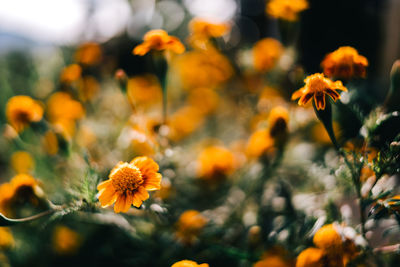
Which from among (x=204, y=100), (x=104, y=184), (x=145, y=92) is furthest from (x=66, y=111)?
(x=104, y=184)

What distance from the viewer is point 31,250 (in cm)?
110

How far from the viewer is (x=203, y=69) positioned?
149 cm

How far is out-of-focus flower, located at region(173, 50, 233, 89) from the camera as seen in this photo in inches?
51.9

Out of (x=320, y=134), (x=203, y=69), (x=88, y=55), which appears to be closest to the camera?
(x=320, y=134)

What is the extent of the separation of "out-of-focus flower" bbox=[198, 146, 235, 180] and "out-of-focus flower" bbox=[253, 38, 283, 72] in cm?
38

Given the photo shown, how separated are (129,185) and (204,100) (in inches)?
38.4

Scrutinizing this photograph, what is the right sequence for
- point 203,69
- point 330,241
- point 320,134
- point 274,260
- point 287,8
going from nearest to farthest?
point 330,241
point 274,260
point 287,8
point 320,134
point 203,69

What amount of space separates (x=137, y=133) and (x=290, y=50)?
0.59 m

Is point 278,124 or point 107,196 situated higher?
point 278,124

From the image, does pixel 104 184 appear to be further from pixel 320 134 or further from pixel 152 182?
pixel 320 134

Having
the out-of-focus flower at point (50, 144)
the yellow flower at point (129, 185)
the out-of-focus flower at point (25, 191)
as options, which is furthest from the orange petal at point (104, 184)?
the out-of-focus flower at point (50, 144)

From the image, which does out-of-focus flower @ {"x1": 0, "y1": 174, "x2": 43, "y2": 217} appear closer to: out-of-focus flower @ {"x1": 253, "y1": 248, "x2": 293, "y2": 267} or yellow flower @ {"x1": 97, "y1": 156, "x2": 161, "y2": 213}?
yellow flower @ {"x1": 97, "y1": 156, "x2": 161, "y2": 213}

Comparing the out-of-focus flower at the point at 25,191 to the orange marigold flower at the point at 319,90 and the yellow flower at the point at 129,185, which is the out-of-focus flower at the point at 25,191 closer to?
the yellow flower at the point at 129,185

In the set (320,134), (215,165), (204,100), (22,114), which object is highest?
(204,100)
